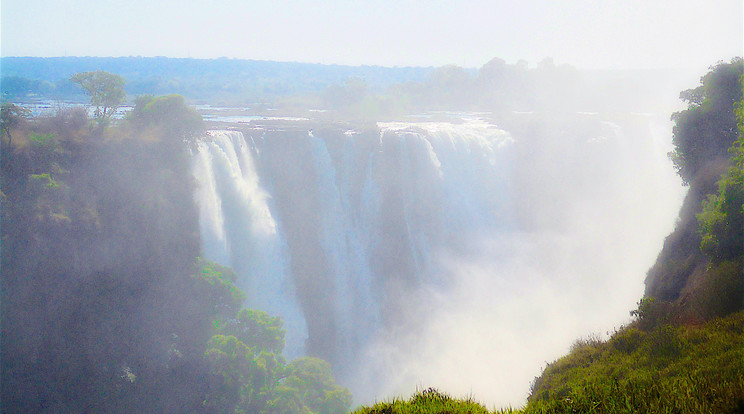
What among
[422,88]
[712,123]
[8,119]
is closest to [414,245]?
[712,123]

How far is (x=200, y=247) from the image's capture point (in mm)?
29984

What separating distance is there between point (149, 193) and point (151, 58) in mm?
115180

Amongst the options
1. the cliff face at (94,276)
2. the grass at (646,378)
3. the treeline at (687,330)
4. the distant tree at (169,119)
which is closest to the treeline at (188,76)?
the distant tree at (169,119)

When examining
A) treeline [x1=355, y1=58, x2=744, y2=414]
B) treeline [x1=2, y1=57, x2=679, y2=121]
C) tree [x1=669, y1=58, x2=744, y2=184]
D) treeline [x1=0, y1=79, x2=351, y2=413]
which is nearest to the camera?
treeline [x1=355, y1=58, x2=744, y2=414]

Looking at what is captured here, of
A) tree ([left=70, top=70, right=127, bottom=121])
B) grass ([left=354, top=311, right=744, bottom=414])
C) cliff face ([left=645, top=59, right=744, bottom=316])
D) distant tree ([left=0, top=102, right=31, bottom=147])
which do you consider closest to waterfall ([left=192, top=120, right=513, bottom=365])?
tree ([left=70, top=70, right=127, bottom=121])

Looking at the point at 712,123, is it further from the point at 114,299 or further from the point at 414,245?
the point at 114,299

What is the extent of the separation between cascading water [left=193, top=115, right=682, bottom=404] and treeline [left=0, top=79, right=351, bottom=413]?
4.20 metres

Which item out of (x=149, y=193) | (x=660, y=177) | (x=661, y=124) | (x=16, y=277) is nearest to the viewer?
(x=16, y=277)

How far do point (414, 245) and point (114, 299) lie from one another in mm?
20675

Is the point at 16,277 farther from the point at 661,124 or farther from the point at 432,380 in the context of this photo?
the point at 661,124

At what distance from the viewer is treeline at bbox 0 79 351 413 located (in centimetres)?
2125

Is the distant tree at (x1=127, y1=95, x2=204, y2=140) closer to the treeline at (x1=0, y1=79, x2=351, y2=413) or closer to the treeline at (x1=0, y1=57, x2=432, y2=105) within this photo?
the treeline at (x1=0, y1=79, x2=351, y2=413)

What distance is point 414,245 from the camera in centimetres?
3816

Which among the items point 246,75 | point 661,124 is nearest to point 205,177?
point 661,124
